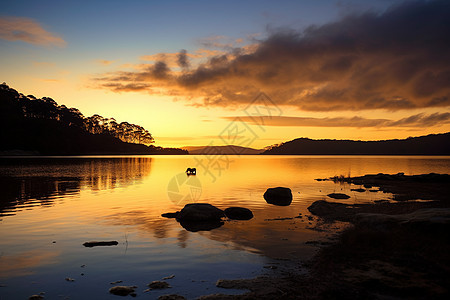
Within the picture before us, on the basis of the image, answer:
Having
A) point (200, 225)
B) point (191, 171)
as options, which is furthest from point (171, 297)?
point (191, 171)

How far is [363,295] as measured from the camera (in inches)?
351

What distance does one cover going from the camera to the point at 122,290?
10258mm

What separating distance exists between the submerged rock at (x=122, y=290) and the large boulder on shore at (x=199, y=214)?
1147 centimetres

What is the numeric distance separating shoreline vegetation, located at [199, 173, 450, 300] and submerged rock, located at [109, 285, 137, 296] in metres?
2.77

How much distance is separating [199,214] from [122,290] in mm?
11939

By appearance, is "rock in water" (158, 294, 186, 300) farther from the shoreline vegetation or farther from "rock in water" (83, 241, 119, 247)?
"rock in water" (83, 241, 119, 247)

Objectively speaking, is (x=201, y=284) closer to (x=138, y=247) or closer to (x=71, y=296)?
(x=71, y=296)

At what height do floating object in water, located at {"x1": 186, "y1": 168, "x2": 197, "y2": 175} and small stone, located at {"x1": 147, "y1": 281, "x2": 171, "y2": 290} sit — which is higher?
small stone, located at {"x1": 147, "y1": 281, "x2": 171, "y2": 290}

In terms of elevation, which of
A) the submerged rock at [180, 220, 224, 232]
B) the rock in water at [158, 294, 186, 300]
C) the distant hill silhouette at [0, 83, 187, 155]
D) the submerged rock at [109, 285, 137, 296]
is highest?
the distant hill silhouette at [0, 83, 187, 155]

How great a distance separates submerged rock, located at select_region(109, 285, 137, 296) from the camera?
33.2ft

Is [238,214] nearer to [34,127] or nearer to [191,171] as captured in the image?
[191,171]

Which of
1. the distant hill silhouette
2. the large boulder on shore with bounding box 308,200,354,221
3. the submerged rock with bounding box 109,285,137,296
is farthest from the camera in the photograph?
the distant hill silhouette

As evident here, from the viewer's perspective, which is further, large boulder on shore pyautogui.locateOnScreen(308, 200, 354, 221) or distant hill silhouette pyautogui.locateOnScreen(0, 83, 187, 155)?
distant hill silhouette pyautogui.locateOnScreen(0, 83, 187, 155)

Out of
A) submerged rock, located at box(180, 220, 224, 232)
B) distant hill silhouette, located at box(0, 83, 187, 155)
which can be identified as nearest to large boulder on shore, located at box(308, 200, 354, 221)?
submerged rock, located at box(180, 220, 224, 232)
